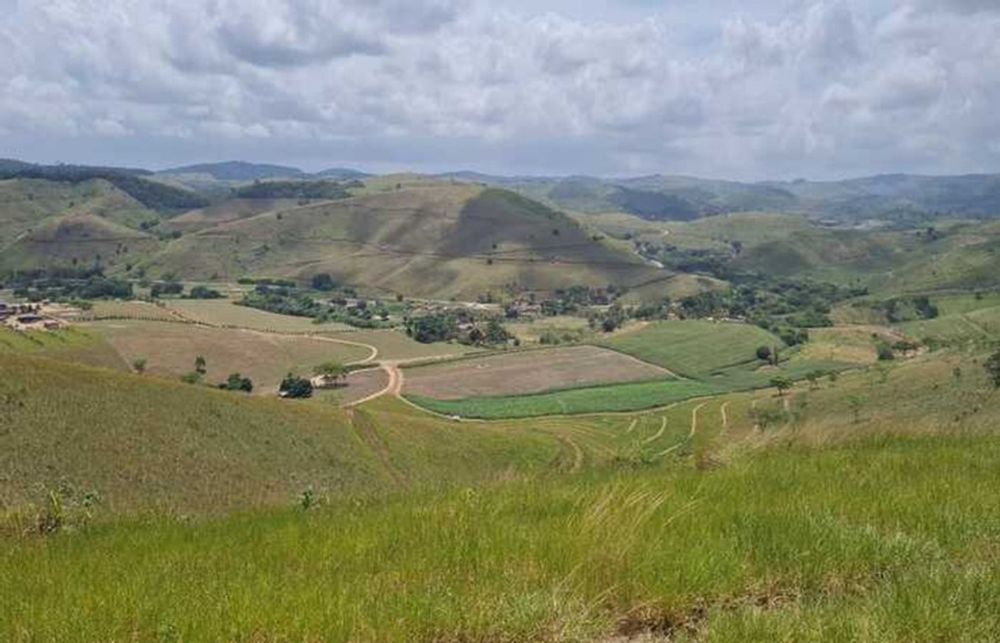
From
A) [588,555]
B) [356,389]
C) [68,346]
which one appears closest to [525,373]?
[356,389]

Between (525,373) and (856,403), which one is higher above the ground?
(856,403)

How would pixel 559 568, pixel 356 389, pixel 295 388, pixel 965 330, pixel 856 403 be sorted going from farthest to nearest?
1. pixel 965 330
2. pixel 356 389
3. pixel 295 388
4. pixel 856 403
5. pixel 559 568

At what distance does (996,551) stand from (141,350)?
154930mm

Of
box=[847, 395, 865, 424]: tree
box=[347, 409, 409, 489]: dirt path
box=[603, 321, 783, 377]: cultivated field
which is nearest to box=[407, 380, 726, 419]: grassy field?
box=[603, 321, 783, 377]: cultivated field

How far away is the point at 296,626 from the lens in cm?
498

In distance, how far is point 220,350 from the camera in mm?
150500

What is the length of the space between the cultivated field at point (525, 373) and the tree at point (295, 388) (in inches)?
608

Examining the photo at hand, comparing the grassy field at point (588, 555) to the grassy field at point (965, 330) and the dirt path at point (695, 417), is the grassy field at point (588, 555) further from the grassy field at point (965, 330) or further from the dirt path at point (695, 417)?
the grassy field at point (965, 330)

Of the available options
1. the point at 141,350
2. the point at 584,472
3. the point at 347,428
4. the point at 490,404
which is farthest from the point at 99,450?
the point at 141,350

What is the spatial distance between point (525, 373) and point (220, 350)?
5376cm

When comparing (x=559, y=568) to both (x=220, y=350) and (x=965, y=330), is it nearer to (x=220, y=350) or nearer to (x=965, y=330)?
(x=220, y=350)

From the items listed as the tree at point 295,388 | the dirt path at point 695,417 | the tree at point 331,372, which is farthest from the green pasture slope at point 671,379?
the tree at point 331,372

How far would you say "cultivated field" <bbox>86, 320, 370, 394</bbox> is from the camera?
5536 inches

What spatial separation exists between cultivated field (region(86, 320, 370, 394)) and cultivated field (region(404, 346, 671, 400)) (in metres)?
20.0
